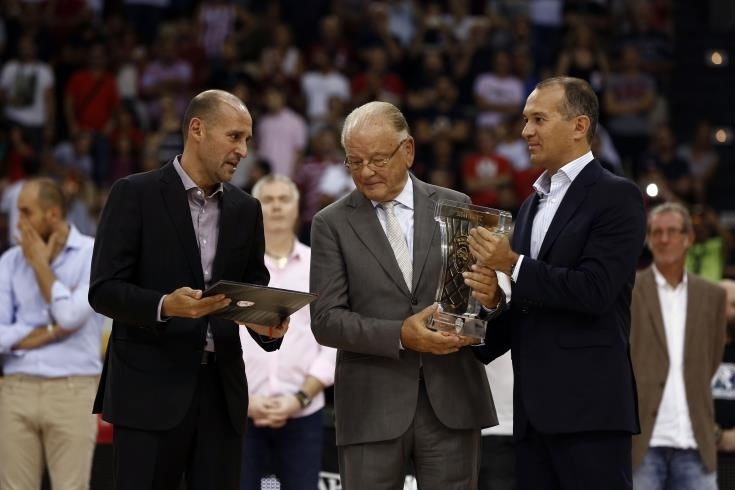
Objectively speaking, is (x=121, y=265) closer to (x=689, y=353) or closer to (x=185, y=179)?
(x=185, y=179)

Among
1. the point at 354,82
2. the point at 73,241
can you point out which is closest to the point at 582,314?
the point at 73,241

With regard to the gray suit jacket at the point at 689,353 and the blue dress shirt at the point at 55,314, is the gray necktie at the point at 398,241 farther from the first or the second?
the blue dress shirt at the point at 55,314

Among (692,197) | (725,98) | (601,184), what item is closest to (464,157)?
(692,197)

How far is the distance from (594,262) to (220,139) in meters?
1.50

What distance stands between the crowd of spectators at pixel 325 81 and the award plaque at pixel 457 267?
746cm

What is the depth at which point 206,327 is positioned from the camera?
4.91 meters

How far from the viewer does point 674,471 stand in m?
6.41

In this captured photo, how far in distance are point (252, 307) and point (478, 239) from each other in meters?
0.87

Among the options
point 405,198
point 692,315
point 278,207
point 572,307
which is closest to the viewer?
point 572,307

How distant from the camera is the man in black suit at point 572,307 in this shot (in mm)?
4656

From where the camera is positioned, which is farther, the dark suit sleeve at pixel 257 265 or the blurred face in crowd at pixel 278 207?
the blurred face in crowd at pixel 278 207

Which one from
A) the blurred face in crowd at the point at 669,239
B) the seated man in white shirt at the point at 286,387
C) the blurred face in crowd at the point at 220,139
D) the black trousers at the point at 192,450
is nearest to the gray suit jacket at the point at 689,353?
the blurred face in crowd at the point at 669,239

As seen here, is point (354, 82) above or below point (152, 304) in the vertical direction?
above

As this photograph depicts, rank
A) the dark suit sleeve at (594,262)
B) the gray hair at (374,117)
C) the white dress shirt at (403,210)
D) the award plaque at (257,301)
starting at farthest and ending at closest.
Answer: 1. the white dress shirt at (403,210)
2. the gray hair at (374,117)
3. the dark suit sleeve at (594,262)
4. the award plaque at (257,301)
